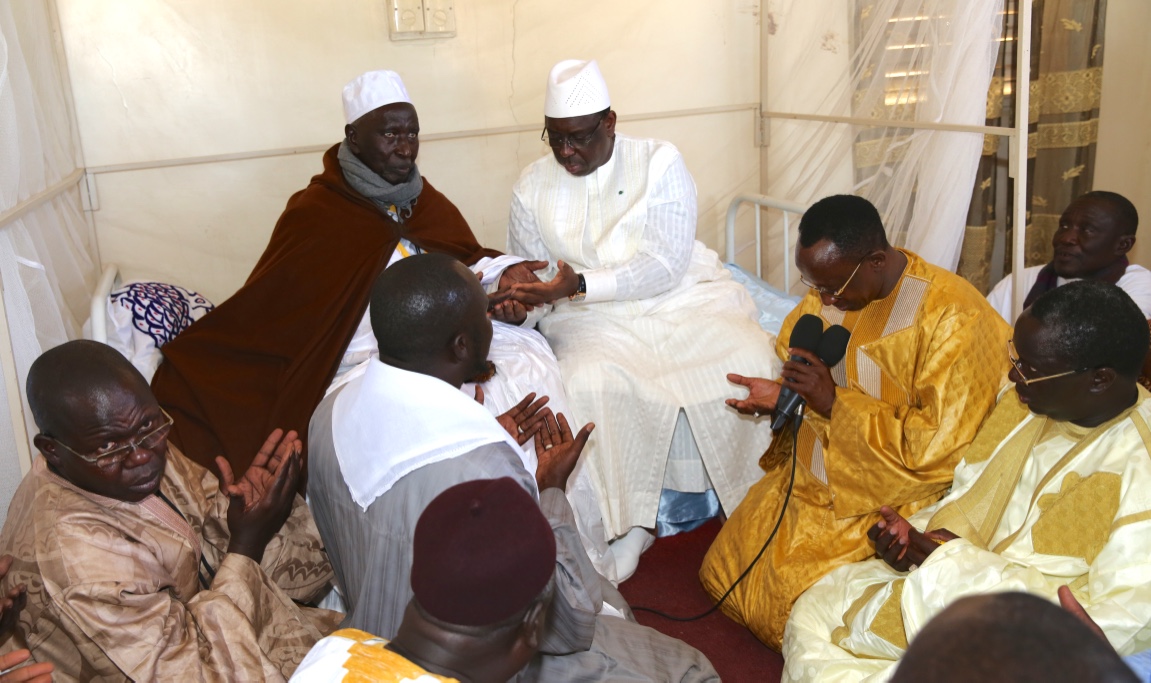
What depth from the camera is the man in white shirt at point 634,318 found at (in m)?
3.46

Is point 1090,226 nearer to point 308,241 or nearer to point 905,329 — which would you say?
point 905,329

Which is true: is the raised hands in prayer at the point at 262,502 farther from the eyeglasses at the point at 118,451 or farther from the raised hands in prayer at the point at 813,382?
the raised hands in prayer at the point at 813,382

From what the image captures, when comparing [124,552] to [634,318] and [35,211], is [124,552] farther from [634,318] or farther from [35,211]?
[634,318]

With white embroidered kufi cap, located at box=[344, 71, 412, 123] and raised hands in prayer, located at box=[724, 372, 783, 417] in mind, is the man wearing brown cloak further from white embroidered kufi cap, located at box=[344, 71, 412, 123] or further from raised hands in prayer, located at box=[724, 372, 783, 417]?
raised hands in prayer, located at box=[724, 372, 783, 417]

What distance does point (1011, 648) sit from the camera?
895mm

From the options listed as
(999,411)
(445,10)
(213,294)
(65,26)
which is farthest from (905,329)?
(65,26)

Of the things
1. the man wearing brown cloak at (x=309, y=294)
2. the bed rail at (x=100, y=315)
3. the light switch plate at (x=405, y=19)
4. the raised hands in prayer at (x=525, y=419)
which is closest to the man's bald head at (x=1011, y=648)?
the raised hands in prayer at (x=525, y=419)

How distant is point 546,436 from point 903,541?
988mm

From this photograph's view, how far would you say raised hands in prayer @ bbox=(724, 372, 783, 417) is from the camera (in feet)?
10.4

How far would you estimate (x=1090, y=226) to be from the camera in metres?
3.23

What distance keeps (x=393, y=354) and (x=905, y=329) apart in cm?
147

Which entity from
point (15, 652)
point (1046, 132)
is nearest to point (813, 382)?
point (15, 652)

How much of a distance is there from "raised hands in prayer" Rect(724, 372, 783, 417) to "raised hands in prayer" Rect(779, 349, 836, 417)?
268mm

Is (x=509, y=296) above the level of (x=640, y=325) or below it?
above
